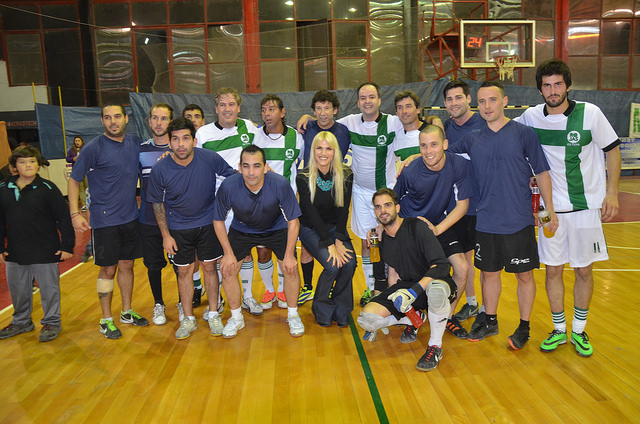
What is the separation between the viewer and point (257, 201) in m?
4.14

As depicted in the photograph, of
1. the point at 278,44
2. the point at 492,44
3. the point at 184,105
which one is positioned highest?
the point at 278,44

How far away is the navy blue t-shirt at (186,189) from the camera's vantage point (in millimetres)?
4086

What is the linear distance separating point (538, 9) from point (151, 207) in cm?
1724

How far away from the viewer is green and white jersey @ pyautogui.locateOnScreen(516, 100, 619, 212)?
11.5 ft

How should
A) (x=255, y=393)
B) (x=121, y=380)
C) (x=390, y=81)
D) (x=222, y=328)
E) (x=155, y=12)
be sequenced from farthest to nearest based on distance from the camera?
1. (x=155, y=12)
2. (x=390, y=81)
3. (x=222, y=328)
4. (x=121, y=380)
5. (x=255, y=393)

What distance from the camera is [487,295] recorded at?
151 inches

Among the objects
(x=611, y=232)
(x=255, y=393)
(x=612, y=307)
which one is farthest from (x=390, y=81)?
(x=255, y=393)

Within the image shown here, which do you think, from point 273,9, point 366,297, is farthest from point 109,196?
point 273,9

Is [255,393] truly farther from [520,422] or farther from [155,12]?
[155,12]

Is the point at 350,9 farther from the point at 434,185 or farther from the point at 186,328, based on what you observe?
the point at 186,328

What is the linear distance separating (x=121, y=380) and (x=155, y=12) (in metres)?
15.9

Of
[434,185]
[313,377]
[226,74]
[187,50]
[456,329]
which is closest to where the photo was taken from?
[313,377]

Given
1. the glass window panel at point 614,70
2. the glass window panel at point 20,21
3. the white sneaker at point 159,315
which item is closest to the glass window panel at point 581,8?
the glass window panel at point 614,70

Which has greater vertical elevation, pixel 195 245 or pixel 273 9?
pixel 273 9
